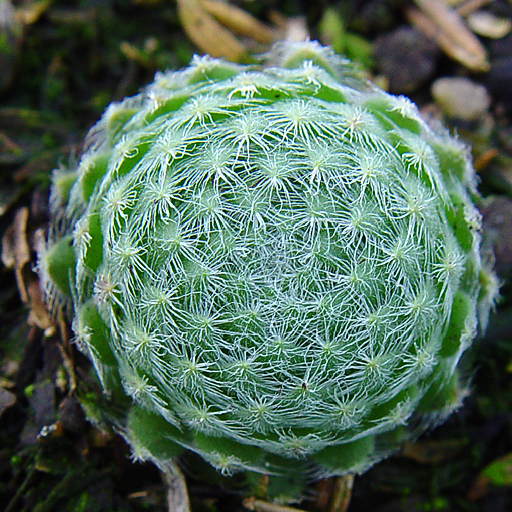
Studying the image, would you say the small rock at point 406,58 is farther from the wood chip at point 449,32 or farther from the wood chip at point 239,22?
the wood chip at point 239,22

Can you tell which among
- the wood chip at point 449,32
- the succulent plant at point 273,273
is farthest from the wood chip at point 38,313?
the wood chip at point 449,32

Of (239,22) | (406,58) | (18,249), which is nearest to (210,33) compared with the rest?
(239,22)

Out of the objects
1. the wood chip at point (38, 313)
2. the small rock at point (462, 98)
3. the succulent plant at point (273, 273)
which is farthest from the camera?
the small rock at point (462, 98)

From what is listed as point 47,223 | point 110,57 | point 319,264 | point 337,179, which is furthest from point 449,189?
point 110,57

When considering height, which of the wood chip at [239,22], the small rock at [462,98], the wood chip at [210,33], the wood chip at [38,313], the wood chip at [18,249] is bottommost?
the wood chip at [38,313]

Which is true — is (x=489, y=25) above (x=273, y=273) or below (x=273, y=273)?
above

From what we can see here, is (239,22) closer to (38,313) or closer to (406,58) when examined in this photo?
(406,58)

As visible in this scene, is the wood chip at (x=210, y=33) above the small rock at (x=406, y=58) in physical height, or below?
below
